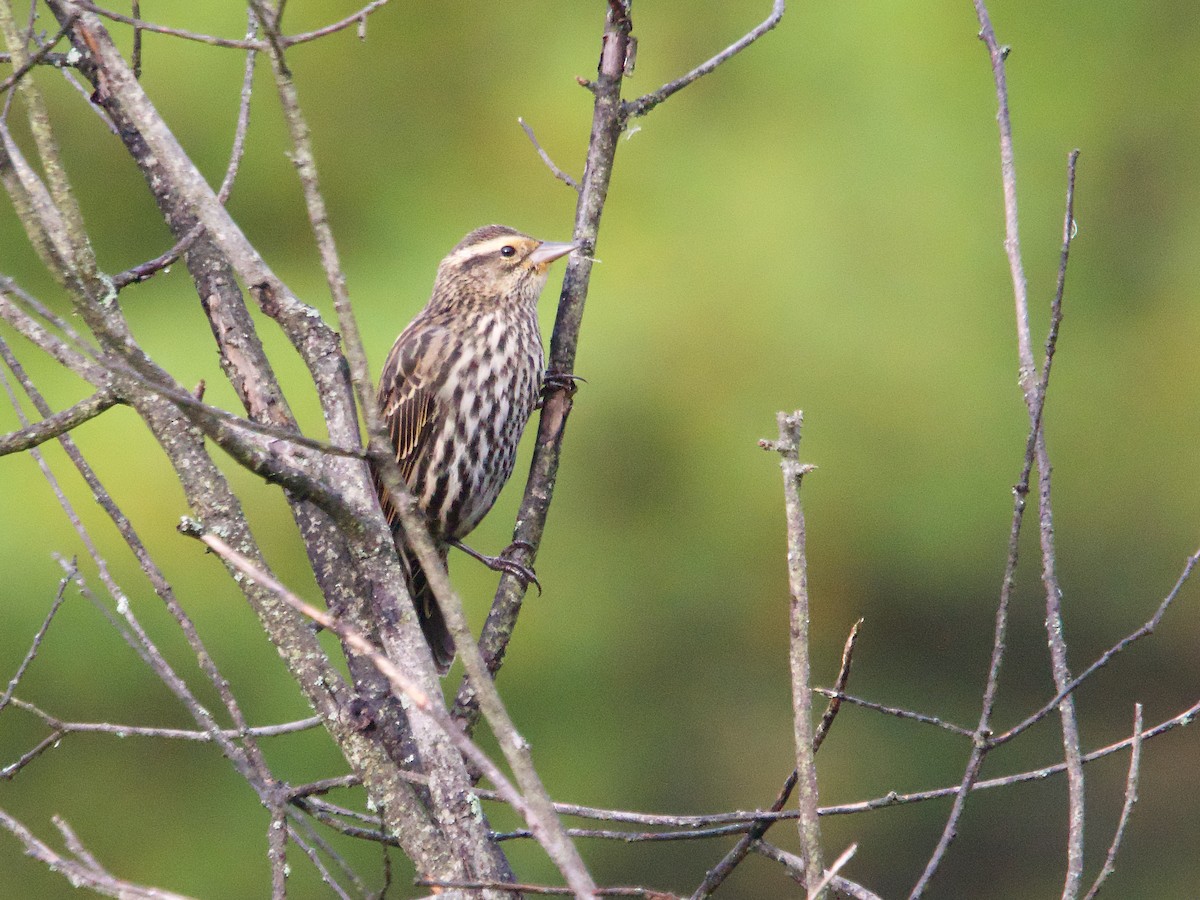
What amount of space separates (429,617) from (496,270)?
977 mm

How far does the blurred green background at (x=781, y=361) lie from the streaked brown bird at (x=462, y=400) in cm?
73

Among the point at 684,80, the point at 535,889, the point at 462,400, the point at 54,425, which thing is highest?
the point at 684,80

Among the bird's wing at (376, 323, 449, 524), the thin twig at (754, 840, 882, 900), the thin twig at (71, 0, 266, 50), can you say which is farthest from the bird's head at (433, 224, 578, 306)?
the thin twig at (754, 840, 882, 900)

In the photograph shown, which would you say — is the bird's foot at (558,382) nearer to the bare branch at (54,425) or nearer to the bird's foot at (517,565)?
the bird's foot at (517,565)

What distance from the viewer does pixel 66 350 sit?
194 cm

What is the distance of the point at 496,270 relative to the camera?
3.88 meters

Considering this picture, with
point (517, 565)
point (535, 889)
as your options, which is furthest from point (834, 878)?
point (517, 565)

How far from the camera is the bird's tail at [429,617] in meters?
3.52

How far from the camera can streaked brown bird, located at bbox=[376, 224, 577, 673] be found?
3.65 m

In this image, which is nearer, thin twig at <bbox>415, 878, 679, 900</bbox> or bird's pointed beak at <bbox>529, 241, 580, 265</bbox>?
thin twig at <bbox>415, 878, 679, 900</bbox>

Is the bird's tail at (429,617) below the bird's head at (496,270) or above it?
below

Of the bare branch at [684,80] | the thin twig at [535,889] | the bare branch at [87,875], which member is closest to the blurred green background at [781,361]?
the bare branch at [684,80]

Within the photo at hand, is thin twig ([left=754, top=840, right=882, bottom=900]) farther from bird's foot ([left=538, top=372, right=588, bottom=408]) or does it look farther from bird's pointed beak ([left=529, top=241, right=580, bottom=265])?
bird's pointed beak ([left=529, top=241, right=580, bottom=265])

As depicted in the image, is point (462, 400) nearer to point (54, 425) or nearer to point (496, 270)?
point (496, 270)
